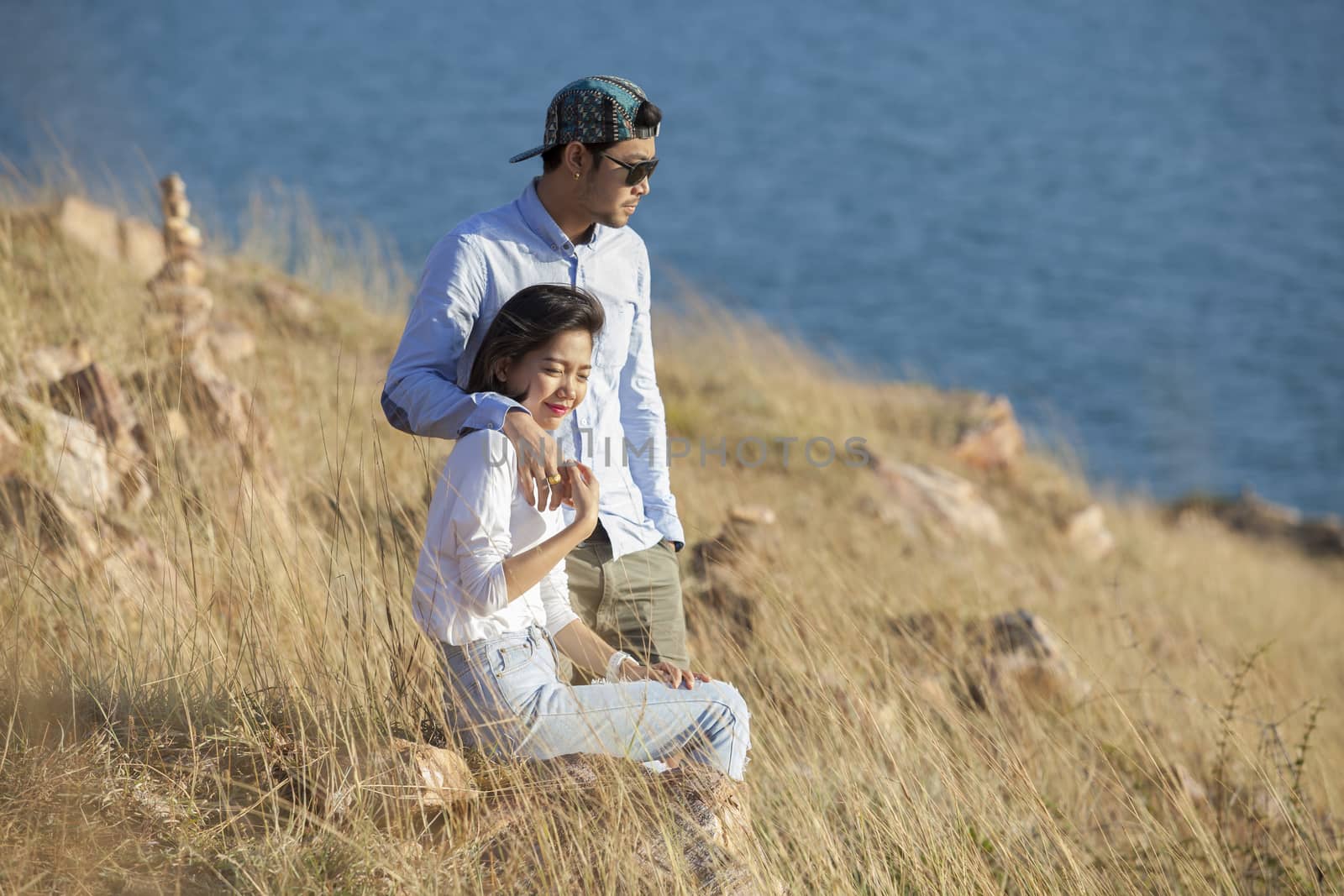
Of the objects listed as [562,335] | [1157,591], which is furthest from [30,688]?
[1157,591]

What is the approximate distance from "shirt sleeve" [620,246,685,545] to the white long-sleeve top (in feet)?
2.04

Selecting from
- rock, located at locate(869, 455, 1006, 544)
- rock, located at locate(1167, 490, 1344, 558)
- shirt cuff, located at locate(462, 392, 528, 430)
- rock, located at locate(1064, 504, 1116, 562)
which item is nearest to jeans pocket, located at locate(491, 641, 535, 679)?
shirt cuff, located at locate(462, 392, 528, 430)

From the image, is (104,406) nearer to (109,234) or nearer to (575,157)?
(575,157)

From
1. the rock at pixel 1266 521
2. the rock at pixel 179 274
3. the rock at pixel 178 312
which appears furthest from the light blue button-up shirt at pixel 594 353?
the rock at pixel 1266 521

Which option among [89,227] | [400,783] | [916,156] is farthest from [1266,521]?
[916,156]

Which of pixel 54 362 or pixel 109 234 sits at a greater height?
pixel 109 234

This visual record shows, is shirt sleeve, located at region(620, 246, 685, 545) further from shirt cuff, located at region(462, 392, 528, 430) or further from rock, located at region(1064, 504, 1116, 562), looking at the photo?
rock, located at region(1064, 504, 1116, 562)

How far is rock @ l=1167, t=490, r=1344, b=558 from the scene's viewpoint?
468 inches

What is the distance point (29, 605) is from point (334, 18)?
4188 centimetres

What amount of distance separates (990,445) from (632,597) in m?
6.04

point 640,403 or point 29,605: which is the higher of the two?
point 640,403

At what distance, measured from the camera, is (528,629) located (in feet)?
7.70

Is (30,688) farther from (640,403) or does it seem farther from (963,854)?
(963,854)

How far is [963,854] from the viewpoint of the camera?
2459 millimetres
